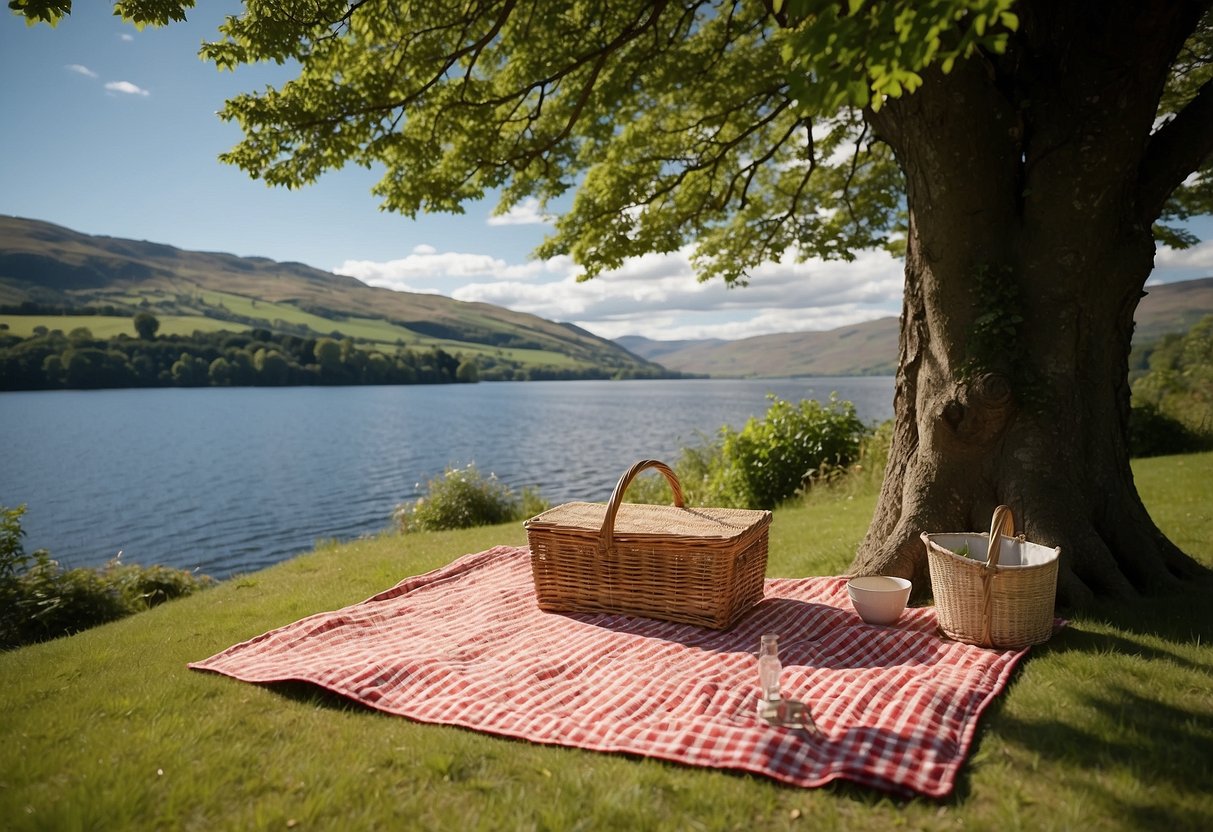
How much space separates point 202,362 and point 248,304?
41.4 metres

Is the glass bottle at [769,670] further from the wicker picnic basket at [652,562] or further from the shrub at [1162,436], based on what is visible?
the shrub at [1162,436]

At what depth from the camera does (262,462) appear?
1213 inches

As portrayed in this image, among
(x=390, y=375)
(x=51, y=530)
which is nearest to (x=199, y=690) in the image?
(x=51, y=530)

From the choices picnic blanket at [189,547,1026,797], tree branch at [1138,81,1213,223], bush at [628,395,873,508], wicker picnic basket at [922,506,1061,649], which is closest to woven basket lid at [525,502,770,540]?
picnic blanket at [189,547,1026,797]

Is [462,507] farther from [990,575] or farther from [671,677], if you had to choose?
[990,575]

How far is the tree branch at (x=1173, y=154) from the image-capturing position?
5.21 m

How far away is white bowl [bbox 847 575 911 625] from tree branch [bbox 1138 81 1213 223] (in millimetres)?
3428

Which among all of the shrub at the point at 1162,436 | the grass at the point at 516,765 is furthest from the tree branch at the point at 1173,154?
the shrub at the point at 1162,436

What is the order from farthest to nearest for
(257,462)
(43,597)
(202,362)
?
1. (202,362)
2. (257,462)
3. (43,597)

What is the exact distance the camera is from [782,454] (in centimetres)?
1216

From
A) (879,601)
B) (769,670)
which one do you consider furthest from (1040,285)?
(769,670)

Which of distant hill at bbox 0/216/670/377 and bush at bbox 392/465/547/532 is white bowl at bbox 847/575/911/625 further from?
distant hill at bbox 0/216/670/377

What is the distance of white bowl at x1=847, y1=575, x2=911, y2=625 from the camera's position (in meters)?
4.71

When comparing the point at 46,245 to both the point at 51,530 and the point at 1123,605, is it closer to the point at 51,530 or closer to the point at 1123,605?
the point at 51,530
